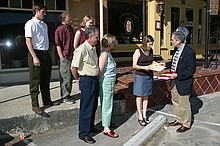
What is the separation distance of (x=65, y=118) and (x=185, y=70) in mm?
2234

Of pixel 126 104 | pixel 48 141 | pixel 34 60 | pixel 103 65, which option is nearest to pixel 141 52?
pixel 103 65

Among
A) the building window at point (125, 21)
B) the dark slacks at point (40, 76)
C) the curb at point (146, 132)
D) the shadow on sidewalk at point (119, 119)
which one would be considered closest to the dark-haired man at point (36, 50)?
the dark slacks at point (40, 76)

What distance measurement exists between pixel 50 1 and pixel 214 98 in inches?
214

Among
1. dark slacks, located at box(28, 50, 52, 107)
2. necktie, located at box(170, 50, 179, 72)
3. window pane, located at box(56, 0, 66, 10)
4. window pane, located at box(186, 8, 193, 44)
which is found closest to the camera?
dark slacks, located at box(28, 50, 52, 107)

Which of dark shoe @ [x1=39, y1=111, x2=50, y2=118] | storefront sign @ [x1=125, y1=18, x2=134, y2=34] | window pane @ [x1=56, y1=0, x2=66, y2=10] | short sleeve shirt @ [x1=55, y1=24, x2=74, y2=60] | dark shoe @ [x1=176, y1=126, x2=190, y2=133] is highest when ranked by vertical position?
window pane @ [x1=56, y1=0, x2=66, y2=10]

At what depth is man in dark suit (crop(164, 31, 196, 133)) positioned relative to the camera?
13.7ft

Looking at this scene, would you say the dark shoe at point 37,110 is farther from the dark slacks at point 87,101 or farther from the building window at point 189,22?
the building window at point 189,22

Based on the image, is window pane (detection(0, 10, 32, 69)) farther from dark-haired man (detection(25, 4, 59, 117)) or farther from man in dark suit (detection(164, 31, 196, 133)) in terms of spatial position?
man in dark suit (detection(164, 31, 196, 133))

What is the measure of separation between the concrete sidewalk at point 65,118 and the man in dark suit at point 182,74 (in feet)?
1.14

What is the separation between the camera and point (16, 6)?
704 cm

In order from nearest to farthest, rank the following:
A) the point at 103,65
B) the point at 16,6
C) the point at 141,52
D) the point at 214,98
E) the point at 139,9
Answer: the point at 103,65 < the point at 141,52 < the point at 214,98 < the point at 16,6 < the point at 139,9

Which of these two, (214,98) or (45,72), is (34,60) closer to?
(45,72)

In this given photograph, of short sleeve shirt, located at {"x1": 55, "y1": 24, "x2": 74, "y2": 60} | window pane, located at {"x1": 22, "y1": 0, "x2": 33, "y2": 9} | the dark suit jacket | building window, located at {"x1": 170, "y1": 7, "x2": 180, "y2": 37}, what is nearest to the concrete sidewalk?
the dark suit jacket

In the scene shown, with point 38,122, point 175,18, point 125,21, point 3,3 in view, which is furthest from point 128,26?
point 38,122
